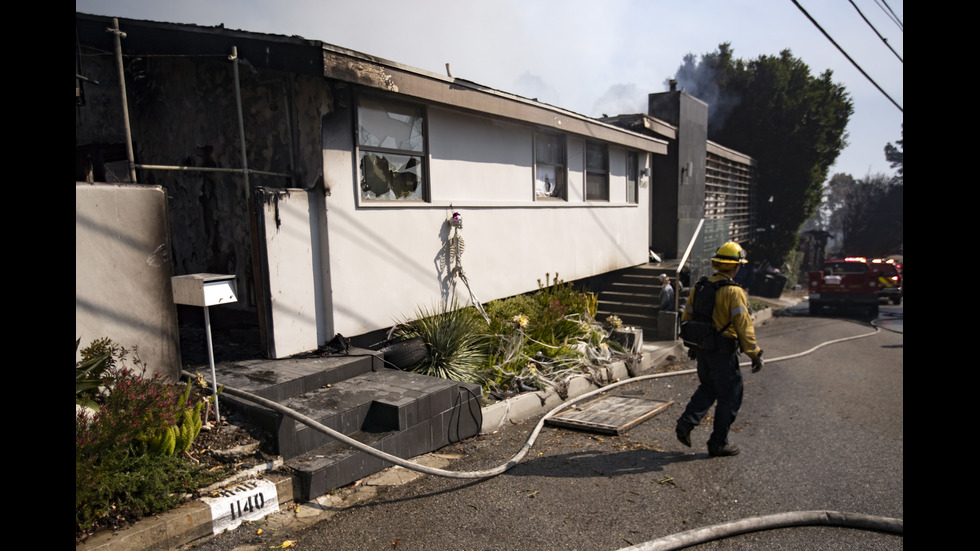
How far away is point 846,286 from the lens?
709 inches

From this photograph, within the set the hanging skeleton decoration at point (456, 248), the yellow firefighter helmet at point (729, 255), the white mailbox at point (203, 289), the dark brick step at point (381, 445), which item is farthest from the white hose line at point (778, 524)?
the hanging skeleton decoration at point (456, 248)

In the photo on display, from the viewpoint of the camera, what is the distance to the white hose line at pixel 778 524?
12.7 feet

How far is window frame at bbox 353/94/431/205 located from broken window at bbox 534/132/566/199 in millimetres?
2871

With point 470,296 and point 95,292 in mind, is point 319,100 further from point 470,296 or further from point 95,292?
point 470,296

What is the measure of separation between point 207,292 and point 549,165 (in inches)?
289

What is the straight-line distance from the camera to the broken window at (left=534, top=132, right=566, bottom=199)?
10680 millimetres

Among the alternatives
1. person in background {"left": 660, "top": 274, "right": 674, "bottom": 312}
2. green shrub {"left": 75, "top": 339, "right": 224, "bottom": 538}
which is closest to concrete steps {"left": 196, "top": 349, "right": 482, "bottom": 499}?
green shrub {"left": 75, "top": 339, "right": 224, "bottom": 538}

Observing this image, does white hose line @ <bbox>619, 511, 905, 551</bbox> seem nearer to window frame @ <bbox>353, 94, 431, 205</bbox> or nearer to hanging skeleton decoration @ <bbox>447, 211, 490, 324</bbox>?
hanging skeleton decoration @ <bbox>447, 211, 490, 324</bbox>

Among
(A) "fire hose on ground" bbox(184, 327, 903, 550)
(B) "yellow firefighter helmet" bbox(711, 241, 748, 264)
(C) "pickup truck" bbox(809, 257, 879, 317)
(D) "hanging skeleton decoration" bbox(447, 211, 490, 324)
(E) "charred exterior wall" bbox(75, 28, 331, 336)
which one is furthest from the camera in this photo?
(C) "pickup truck" bbox(809, 257, 879, 317)

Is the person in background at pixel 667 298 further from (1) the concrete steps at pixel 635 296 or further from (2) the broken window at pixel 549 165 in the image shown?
(2) the broken window at pixel 549 165

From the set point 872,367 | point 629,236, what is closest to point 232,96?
point 629,236

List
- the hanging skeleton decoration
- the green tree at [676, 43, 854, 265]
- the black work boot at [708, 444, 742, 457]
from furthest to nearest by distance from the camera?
the green tree at [676, 43, 854, 265]
the hanging skeleton decoration
the black work boot at [708, 444, 742, 457]

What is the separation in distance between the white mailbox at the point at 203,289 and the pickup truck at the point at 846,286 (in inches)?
707

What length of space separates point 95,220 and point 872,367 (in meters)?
11.4
